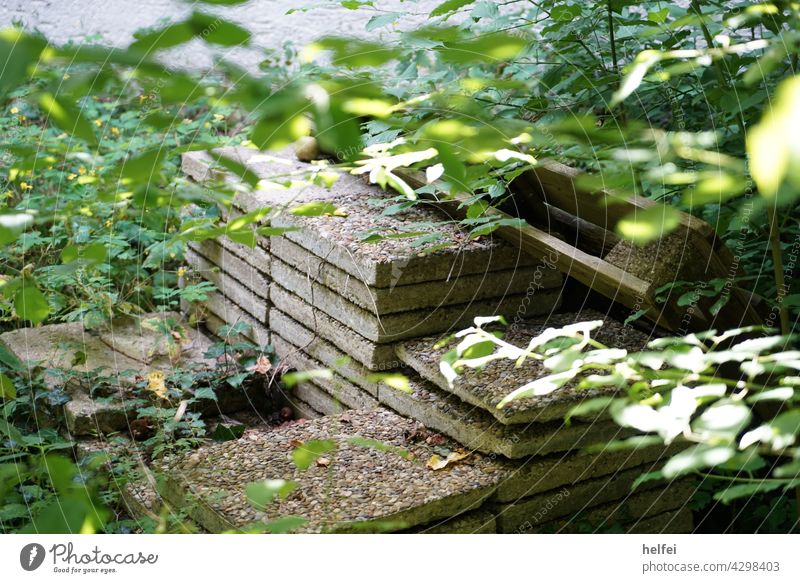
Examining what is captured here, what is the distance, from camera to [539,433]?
1908 millimetres

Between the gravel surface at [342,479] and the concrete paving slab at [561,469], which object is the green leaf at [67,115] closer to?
the gravel surface at [342,479]

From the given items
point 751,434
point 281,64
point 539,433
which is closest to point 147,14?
point 281,64

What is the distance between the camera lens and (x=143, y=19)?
390cm

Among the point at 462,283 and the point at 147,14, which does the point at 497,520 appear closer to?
the point at 462,283

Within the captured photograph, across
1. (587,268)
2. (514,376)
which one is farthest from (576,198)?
(514,376)

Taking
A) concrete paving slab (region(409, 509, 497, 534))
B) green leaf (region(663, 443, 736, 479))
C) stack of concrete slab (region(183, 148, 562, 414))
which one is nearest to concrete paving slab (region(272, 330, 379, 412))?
stack of concrete slab (region(183, 148, 562, 414))

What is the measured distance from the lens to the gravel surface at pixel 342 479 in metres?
1.76

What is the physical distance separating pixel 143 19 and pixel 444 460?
2723 millimetres

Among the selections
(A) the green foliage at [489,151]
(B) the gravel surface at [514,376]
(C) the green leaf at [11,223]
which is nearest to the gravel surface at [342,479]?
(B) the gravel surface at [514,376]

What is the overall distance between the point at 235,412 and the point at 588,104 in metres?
1.20

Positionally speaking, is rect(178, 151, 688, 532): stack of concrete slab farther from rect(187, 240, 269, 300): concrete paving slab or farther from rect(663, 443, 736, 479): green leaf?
rect(663, 443, 736, 479): green leaf

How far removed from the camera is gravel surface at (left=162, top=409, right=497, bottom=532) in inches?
69.1
